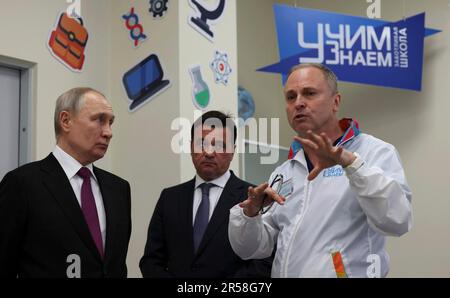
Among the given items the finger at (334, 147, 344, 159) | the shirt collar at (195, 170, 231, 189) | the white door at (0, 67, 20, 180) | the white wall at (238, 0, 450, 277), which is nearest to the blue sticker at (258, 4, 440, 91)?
the white wall at (238, 0, 450, 277)

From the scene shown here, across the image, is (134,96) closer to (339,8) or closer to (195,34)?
(195,34)

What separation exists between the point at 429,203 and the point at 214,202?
3239mm

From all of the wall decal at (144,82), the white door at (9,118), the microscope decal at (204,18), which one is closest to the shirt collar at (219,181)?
the wall decal at (144,82)

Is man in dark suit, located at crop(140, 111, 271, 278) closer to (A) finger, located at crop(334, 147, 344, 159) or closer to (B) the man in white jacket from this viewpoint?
(B) the man in white jacket

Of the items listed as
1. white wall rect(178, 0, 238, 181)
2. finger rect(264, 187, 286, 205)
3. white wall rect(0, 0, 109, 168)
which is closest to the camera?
finger rect(264, 187, 286, 205)

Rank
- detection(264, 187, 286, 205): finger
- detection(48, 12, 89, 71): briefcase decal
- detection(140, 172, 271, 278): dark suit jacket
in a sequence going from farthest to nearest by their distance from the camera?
detection(48, 12, 89, 71): briefcase decal, detection(140, 172, 271, 278): dark suit jacket, detection(264, 187, 286, 205): finger

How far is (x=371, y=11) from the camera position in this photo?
539cm

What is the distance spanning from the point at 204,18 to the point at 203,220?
6.61 feet

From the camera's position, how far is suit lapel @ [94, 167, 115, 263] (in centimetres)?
200

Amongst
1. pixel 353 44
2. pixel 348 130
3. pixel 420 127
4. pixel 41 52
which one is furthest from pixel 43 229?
pixel 420 127

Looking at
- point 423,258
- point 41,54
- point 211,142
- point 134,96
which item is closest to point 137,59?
point 134,96

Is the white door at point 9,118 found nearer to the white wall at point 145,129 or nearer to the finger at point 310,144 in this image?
the white wall at point 145,129

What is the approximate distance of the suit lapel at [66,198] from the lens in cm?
191

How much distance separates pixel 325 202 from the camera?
5.52 feet
